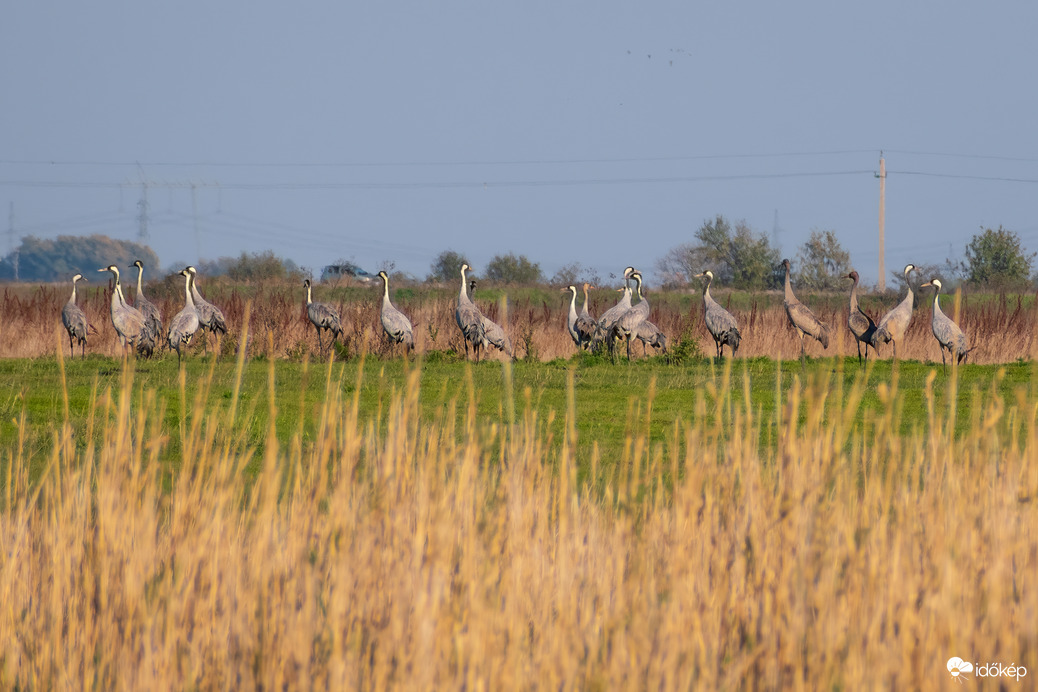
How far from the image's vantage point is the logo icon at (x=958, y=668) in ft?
10.6

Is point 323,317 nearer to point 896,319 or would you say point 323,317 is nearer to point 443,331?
point 443,331

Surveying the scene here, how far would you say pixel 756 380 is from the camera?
15578 millimetres

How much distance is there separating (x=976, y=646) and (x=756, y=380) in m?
12.4

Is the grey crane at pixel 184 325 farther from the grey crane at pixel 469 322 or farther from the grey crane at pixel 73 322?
the grey crane at pixel 469 322

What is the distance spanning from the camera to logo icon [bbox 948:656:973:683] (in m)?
3.23

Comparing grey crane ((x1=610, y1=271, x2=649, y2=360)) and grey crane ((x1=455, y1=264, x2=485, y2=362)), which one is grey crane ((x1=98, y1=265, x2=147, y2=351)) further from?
grey crane ((x1=610, y1=271, x2=649, y2=360))

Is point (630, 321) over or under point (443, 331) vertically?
over

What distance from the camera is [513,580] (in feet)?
12.0

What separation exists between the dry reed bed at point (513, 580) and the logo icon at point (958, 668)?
48 mm

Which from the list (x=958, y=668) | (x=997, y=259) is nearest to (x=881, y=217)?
(x=997, y=259)

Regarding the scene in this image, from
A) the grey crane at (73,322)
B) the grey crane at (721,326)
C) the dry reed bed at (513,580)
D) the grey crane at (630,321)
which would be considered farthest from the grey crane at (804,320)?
the dry reed bed at (513,580)

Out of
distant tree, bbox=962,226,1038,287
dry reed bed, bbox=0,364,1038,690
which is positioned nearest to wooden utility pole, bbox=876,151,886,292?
distant tree, bbox=962,226,1038,287

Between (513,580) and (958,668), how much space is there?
1.50m

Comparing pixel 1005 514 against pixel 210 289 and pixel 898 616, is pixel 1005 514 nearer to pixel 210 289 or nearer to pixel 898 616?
pixel 898 616
